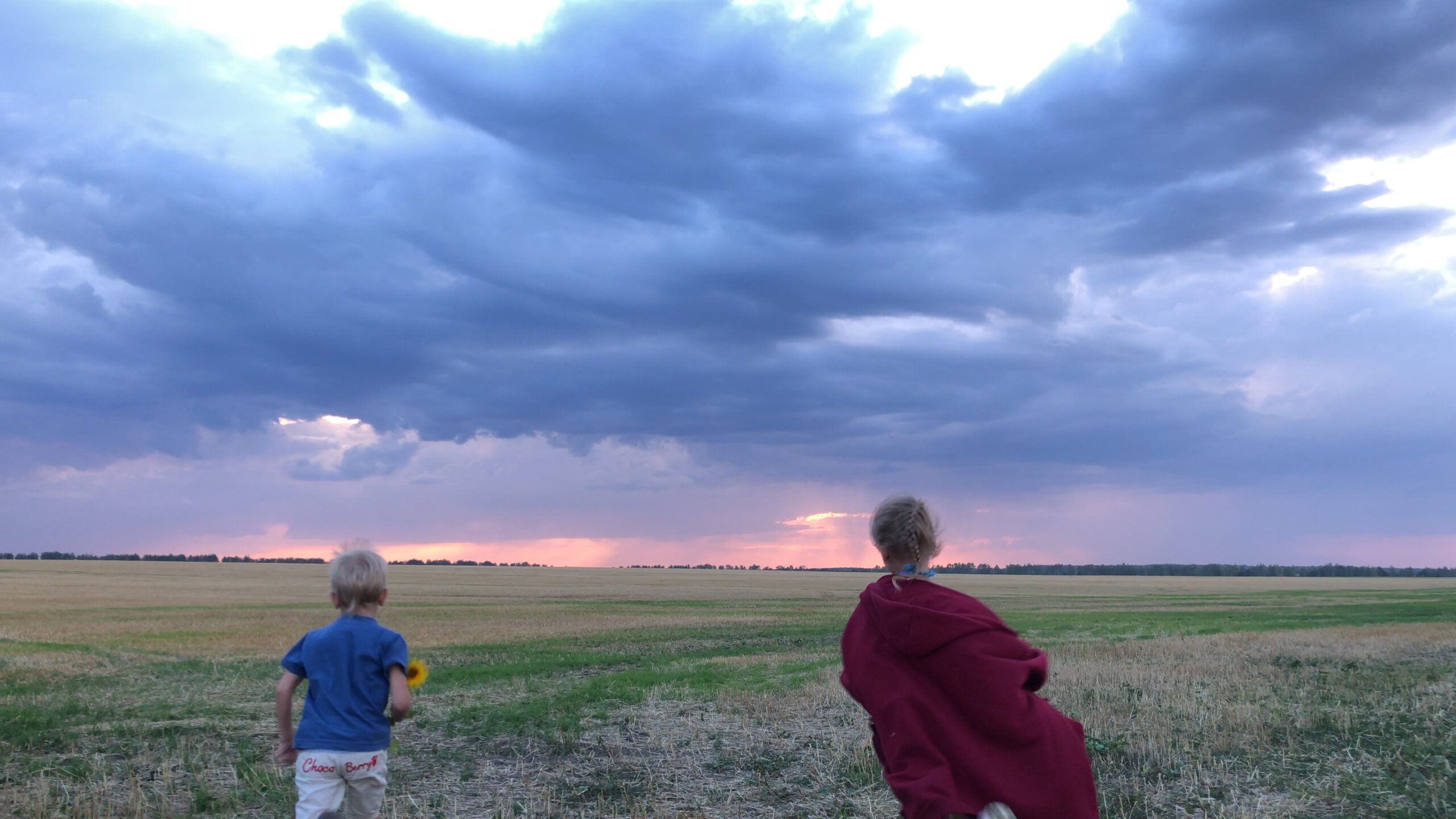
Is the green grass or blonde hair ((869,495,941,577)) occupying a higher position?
blonde hair ((869,495,941,577))

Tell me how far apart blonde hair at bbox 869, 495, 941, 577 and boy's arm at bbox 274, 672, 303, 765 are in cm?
303

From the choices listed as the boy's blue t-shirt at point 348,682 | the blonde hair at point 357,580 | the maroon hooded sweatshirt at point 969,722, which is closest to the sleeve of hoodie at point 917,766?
the maroon hooded sweatshirt at point 969,722

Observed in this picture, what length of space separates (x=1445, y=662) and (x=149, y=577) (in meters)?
91.5

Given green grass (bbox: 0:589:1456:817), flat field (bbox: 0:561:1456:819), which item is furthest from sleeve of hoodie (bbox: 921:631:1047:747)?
green grass (bbox: 0:589:1456:817)

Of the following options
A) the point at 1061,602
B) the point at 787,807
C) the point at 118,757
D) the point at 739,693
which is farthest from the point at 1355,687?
the point at 1061,602

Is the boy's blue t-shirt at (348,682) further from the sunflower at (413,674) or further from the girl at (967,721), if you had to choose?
the girl at (967,721)

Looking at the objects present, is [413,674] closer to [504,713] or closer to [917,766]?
[917,766]

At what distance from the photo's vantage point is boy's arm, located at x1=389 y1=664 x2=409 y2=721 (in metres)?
4.52

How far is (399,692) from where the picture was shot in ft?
14.8

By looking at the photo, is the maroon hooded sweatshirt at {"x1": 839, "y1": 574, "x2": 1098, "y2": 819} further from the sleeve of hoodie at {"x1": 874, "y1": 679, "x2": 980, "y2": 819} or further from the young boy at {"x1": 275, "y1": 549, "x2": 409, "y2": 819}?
the young boy at {"x1": 275, "y1": 549, "x2": 409, "y2": 819}

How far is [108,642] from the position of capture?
2550 centimetres

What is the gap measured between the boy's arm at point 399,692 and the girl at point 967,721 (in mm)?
2374

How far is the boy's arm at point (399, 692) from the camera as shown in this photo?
178 inches

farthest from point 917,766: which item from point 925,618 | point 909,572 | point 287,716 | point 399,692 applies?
point 287,716
